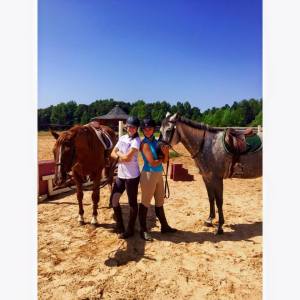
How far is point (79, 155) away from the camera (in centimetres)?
408

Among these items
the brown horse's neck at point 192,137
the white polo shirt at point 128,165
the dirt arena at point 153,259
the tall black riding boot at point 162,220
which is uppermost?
the brown horse's neck at point 192,137

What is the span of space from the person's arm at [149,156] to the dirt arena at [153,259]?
1.26 metres

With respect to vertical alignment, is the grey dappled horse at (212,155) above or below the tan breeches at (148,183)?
above

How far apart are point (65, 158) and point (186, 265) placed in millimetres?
2242

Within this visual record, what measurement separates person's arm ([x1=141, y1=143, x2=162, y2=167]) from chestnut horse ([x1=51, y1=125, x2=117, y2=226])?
1087 millimetres

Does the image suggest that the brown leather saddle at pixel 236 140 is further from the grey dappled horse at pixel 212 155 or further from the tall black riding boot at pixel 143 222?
the tall black riding boot at pixel 143 222

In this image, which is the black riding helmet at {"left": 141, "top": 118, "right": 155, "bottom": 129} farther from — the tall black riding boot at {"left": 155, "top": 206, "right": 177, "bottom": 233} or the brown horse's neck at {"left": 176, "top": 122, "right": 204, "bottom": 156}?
the tall black riding boot at {"left": 155, "top": 206, "right": 177, "bottom": 233}

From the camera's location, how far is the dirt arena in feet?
8.79

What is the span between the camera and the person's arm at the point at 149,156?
3619 mm

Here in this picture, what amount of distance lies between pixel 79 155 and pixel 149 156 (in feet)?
4.08

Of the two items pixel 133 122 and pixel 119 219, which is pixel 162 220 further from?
pixel 133 122

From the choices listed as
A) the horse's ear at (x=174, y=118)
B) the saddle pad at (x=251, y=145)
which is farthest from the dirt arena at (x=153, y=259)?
the horse's ear at (x=174, y=118)
